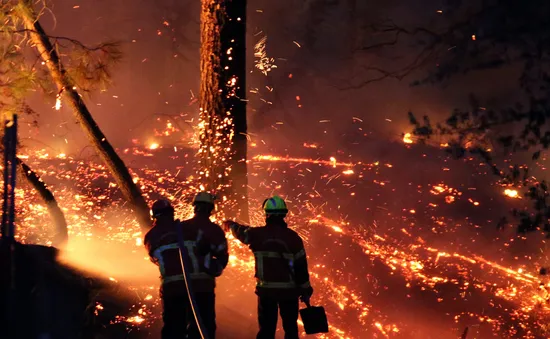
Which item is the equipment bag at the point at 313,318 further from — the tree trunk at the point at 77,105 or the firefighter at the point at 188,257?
the tree trunk at the point at 77,105

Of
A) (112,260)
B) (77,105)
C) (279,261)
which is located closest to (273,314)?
(279,261)

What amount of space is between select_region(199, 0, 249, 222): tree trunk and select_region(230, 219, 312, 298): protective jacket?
344 centimetres

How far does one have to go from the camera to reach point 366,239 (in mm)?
12617

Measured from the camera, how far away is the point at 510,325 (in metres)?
8.67

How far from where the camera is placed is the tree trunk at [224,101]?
8.26 m

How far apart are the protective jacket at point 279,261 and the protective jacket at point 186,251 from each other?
0.43 m

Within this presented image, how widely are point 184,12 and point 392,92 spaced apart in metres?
10.7

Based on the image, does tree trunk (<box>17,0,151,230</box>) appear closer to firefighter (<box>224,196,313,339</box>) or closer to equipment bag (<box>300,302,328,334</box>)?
firefighter (<box>224,196,313,339</box>)

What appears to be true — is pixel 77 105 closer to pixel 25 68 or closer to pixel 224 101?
pixel 25 68

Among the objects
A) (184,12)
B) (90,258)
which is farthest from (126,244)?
(184,12)

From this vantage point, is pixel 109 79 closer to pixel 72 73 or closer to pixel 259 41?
pixel 72 73

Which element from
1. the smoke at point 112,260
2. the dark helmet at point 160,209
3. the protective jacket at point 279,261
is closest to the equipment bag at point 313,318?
the protective jacket at point 279,261

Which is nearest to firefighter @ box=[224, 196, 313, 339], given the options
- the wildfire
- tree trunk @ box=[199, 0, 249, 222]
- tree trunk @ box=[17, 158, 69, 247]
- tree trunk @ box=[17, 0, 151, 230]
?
tree trunk @ box=[199, 0, 249, 222]

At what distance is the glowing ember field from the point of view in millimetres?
8500
